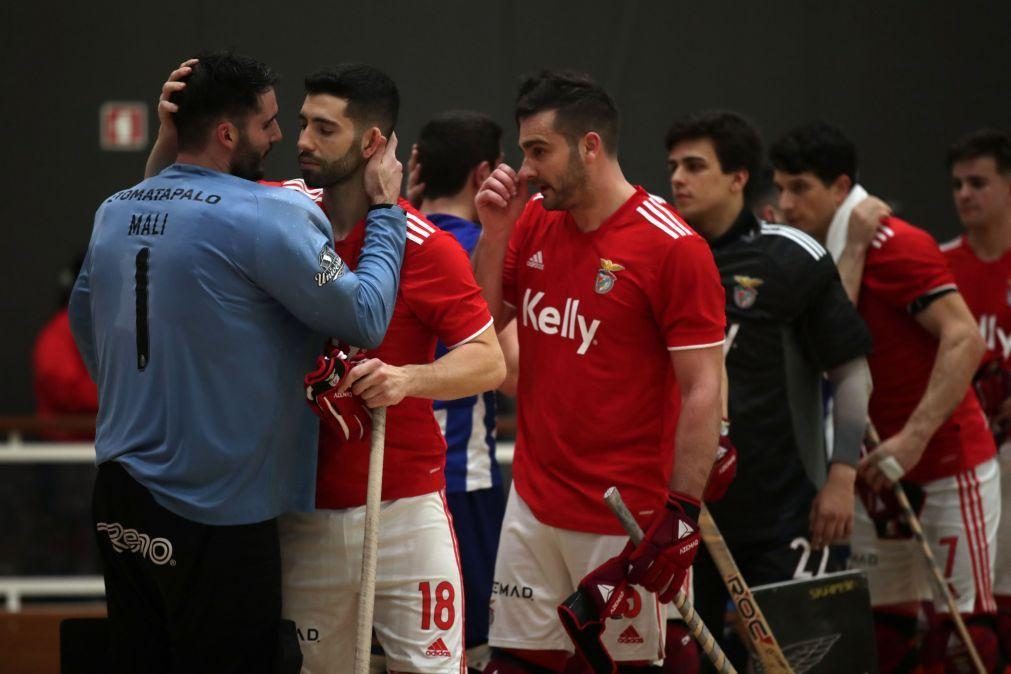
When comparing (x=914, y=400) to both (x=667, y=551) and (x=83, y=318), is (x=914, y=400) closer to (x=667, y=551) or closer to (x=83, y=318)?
(x=667, y=551)

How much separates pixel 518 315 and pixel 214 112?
1056 millimetres

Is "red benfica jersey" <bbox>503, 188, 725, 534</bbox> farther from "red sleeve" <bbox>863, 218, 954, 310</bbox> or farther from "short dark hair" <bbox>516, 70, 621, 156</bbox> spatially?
"red sleeve" <bbox>863, 218, 954, 310</bbox>

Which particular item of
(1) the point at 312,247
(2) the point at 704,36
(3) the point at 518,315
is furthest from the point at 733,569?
(2) the point at 704,36

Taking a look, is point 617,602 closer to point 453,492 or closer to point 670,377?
point 670,377

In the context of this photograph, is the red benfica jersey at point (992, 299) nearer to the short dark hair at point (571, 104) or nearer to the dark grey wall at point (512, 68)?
the short dark hair at point (571, 104)

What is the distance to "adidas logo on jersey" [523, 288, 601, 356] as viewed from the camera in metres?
3.39

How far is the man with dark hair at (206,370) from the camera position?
108 inches

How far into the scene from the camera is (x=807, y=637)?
3.54m

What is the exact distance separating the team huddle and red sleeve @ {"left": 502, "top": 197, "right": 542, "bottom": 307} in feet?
0.04

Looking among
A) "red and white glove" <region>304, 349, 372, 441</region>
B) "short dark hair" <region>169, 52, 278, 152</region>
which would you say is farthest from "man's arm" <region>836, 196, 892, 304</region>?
"short dark hair" <region>169, 52, 278, 152</region>

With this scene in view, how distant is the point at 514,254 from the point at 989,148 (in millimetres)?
2347

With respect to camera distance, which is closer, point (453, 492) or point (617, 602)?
point (617, 602)

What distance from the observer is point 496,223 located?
11.4ft

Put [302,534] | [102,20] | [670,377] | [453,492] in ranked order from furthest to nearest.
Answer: [102,20], [453,492], [670,377], [302,534]
